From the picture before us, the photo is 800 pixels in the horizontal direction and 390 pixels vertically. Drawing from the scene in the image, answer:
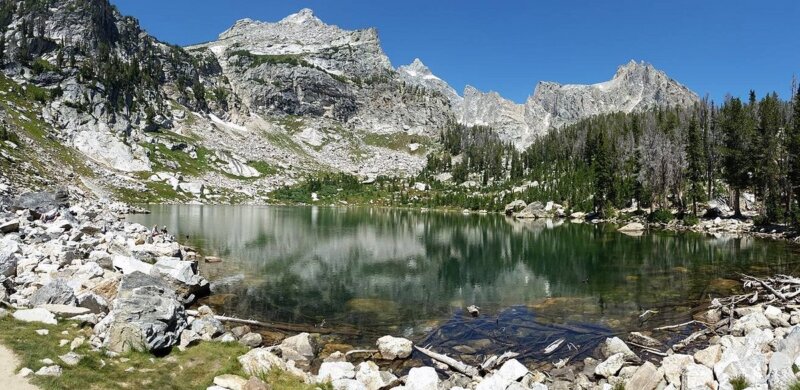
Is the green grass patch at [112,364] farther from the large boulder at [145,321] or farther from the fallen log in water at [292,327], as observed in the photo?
the fallen log in water at [292,327]

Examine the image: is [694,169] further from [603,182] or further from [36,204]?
[36,204]

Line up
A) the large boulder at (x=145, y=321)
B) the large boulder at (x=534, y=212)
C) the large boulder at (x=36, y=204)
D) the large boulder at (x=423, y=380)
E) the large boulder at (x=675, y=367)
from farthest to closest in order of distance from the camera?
1. the large boulder at (x=534, y=212)
2. the large boulder at (x=36, y=204)
3. the large boulder at (x=145, y=321)
4. the large boulder at (x=423, y=380)
5. the large boulder at (x=675, y=367)

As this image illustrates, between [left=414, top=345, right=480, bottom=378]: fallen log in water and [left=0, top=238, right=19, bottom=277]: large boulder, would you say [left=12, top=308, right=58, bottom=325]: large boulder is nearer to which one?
[left=0, top=238, right=19, bottom=277]: large boulder

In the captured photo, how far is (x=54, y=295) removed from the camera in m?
18.0

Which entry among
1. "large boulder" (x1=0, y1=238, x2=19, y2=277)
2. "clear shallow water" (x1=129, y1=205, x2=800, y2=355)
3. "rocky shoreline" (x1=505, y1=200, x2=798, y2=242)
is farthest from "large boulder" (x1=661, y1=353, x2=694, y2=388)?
"rocky shoreline" (x1=505, y1=200, x2=798, y2=242)

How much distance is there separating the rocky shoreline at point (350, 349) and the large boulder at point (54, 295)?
0.13 feet

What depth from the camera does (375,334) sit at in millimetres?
22375

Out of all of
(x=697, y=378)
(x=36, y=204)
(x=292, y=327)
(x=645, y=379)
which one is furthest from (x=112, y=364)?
(x=36, y=204)

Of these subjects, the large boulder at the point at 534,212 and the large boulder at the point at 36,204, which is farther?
the large boulder at the point at 534,212

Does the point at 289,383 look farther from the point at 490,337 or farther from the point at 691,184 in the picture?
the point at 691,184

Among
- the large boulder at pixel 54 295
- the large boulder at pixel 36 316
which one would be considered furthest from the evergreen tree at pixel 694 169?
the large boulder at pixel 36 316

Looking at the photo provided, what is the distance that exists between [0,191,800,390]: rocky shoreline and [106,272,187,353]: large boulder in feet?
0.11

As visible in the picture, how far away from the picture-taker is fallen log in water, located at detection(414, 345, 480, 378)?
55.6 ft

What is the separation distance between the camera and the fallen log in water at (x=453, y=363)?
16.9 m
